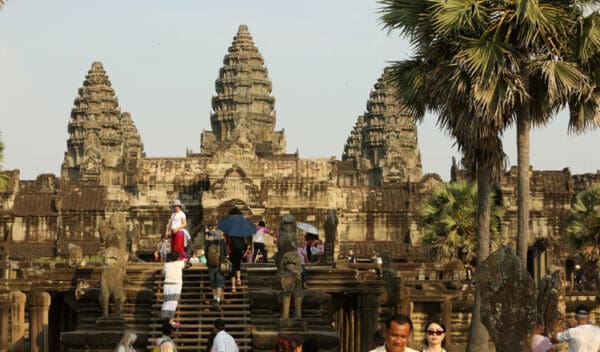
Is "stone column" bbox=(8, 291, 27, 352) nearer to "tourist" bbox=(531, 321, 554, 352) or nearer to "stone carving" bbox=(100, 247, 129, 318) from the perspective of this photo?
"stone carving" bbox=(100, 247, 129, 318)

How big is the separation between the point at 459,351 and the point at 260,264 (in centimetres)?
1001

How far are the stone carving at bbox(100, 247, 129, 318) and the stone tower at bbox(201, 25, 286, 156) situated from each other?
8985 centimetres

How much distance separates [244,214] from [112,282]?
133 feet

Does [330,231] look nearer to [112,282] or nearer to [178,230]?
[178,230]

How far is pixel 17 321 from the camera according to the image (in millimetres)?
34219

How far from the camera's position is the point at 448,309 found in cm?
3741

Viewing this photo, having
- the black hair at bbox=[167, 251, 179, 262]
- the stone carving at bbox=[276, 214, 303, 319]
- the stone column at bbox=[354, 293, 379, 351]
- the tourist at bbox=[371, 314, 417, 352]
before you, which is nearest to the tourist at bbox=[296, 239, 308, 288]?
the stone carving at bbox=[276, 214, 303, 319]

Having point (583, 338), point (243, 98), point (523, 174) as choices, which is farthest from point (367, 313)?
point (243, 98)

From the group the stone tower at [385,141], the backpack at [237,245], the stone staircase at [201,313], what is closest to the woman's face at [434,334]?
the stone staircase at [201,313]

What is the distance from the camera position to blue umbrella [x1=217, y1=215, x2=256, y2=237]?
26.4 m

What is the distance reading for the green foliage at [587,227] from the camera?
153 feet

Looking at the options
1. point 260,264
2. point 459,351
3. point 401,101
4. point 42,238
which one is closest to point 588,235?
point 459,351

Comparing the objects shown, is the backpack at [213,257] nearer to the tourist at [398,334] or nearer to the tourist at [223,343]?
the tourist at [223,343]

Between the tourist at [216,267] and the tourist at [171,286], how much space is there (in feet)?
2.96
